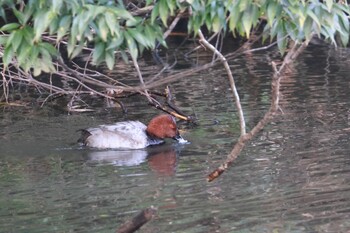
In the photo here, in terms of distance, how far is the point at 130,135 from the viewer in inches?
497

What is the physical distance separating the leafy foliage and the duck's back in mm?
7166

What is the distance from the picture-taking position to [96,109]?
604 inches

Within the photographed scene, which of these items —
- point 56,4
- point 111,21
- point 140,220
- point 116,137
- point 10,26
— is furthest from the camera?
point 116,137

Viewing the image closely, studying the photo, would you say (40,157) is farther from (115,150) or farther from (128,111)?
(128,111)

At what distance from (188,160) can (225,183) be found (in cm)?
169

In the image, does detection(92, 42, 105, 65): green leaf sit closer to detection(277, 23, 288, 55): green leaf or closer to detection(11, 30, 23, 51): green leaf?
detection(11, 30, 23, 51): green leaf

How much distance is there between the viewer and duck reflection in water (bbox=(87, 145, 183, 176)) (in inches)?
436

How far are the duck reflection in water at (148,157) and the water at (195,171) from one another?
0.8 inches

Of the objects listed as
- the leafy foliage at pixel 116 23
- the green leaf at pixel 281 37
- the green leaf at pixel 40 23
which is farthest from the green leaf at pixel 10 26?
the green leaf at pixel 281 37

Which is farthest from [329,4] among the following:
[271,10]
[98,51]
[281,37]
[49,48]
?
[49,48]

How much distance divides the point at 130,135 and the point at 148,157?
82cm

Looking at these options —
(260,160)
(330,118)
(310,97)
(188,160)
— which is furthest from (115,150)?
(310,97)

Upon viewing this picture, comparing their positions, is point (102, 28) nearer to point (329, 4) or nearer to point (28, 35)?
point (28, 35)

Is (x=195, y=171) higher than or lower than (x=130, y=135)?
higher
